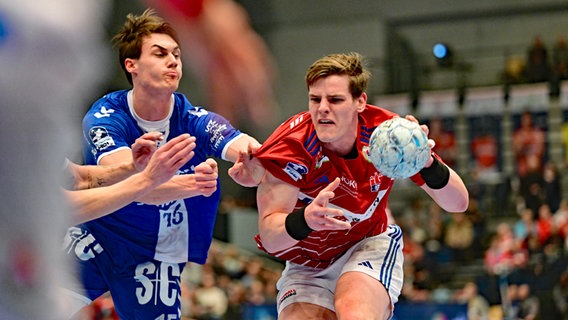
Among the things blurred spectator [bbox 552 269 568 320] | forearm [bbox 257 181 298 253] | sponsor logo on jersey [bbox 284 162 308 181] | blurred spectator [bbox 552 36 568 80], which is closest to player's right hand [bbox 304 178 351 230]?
forearm [bbox 257 181 298 253]

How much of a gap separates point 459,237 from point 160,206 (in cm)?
1093

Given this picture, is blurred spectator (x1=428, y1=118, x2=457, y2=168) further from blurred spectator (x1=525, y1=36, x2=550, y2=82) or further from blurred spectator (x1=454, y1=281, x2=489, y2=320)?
blurred spectator (x1=454, y1=281, x2=489, y2=320)

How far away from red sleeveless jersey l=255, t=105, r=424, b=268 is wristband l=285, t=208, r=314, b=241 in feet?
0.97

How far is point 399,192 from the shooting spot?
1938cm

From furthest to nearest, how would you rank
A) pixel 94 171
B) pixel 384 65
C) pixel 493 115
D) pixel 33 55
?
1. pixel 384 65
2. pixel 493 115
3. pixel 94 171
4. pixel 33 55

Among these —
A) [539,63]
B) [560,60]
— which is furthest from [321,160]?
[560,60]

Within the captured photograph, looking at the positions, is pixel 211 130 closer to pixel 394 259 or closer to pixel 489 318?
pixel 394 259

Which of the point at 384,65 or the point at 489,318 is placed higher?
the point at 384,65

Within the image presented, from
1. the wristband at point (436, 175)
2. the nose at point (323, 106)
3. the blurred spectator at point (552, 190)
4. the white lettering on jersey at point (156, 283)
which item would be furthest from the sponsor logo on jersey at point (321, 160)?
the blurred spectator at point (552, 190)

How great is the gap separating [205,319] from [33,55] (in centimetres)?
1279

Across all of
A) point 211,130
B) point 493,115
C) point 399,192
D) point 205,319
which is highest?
point 493,115

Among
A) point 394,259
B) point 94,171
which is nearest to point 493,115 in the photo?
point 394,259

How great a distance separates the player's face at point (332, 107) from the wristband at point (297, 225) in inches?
22.5

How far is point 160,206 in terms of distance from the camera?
5805 millimetres
